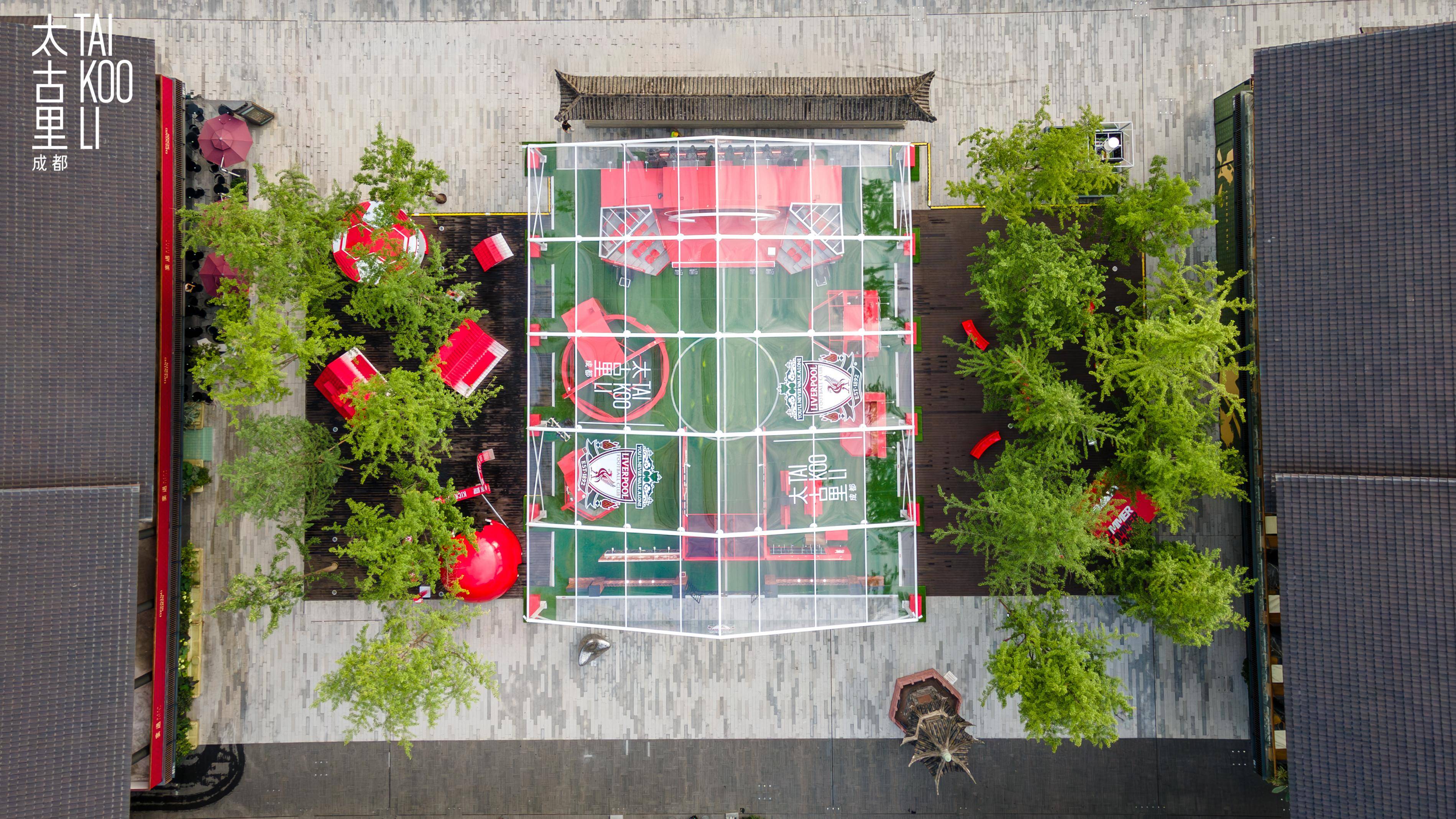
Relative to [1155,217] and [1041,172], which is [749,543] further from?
[1155,217]

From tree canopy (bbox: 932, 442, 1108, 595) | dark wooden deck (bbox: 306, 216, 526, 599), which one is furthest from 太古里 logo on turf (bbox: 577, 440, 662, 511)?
tree canopy (bbox: 932, 442, 1108, 595)

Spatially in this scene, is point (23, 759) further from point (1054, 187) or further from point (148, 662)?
point (1054, 187)

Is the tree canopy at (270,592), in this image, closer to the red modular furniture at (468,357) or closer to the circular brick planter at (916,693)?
the red modular furniture at (468,357)

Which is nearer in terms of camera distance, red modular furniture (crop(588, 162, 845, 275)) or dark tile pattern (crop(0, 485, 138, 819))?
dark tile pattern (crop(0, 485, 138, 819))

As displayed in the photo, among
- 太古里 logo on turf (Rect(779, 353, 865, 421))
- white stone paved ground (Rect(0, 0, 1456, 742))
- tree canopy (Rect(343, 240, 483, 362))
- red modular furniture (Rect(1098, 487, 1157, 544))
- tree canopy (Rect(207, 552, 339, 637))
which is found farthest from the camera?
white stone paved ground (Rect(0, 0, 1456, 742))

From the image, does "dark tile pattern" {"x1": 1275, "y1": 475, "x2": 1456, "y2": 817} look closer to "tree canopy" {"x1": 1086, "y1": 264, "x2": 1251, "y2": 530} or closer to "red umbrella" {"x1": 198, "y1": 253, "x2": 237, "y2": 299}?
"tree canopy" {"x1": 1086, "y1": 264, "x2": 1251, "y2": 530}

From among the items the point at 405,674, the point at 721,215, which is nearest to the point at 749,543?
the point at 721,215

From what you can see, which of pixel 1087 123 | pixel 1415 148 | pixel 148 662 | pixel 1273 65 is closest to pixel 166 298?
pixel 148 662

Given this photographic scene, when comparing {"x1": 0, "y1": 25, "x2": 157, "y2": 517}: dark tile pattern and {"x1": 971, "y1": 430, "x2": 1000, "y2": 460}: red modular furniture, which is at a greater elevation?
{"x1": 0, "y1": 25, "x2": 157, "y2": 517}: dark tile pattern
